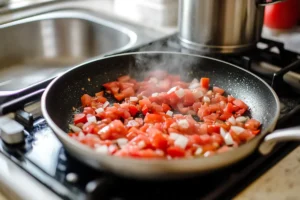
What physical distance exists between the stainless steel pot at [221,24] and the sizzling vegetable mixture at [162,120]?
0.12 m

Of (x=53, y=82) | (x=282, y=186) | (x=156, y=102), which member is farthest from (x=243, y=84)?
(x=53, y=82)

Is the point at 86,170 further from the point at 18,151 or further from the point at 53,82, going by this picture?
the point at 53,82

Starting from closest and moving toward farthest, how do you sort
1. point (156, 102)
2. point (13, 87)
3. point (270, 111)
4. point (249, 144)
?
point (249, 144) → point (270, 111) → point (156, 102) → point (13, 87)

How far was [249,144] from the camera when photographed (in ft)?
2.07

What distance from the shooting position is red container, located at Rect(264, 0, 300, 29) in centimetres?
132

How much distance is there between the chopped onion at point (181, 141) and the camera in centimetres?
71

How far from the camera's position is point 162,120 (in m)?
0.83

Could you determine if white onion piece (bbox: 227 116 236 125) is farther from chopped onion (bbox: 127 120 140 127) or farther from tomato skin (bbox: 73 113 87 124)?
tomato skin (bbox: 73 113 87 124)

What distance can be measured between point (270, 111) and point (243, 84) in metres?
0.14

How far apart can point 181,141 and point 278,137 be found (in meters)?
0.17

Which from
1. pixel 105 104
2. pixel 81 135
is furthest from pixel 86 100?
Answer: pixel 81 135

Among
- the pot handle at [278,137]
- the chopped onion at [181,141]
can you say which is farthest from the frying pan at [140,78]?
the chopped onion at [181,141]

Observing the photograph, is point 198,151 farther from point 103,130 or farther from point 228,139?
point 103,130

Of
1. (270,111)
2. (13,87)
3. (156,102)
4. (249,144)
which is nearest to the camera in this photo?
(249,144)
